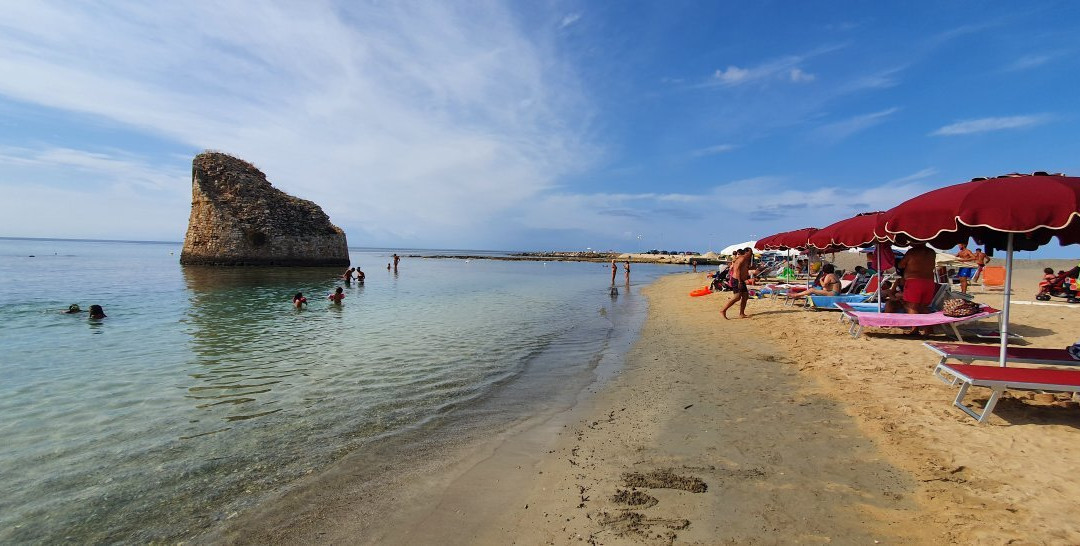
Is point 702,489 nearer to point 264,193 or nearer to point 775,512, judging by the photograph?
point 775,512

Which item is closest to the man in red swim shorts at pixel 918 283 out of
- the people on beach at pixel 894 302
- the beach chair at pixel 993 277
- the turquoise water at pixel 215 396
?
the people on beach at pixel 894 302

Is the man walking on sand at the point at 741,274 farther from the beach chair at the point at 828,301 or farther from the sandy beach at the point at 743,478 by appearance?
the sandy beach at the point at 743,478

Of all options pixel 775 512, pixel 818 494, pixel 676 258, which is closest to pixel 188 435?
pixel 775 512

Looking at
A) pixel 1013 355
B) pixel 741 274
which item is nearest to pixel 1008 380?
pixel 1013 355

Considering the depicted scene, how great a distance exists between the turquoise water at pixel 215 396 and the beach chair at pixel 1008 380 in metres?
5.06

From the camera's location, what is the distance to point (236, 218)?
45062 millimetres

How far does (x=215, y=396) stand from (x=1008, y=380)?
10.0 m

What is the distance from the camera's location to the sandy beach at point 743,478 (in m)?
3.25

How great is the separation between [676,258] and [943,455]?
98053 millimetres

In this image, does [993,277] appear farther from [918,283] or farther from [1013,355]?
[1013,355]

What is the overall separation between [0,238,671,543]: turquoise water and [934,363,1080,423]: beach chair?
16.6 feet

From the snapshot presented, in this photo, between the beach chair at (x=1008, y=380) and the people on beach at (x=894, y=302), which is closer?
the beach chair at (x=1008, y=380)

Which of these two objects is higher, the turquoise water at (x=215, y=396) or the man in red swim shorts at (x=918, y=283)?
the man in red swim shorts at (x=918, y=283)

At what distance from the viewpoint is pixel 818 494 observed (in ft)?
12.1
